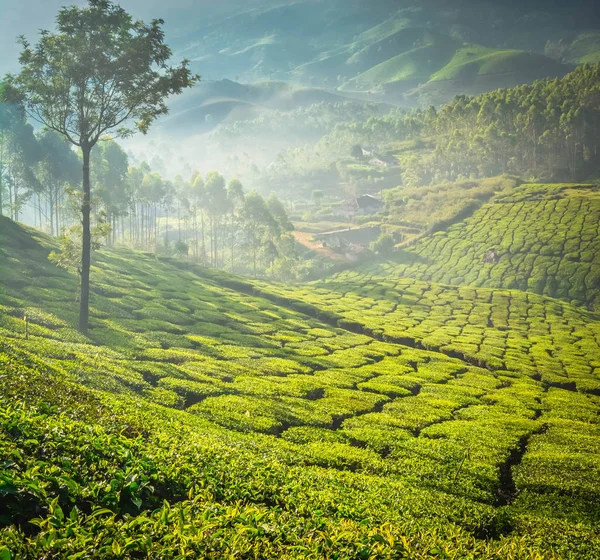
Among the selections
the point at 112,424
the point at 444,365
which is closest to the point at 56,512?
the point at 112,424

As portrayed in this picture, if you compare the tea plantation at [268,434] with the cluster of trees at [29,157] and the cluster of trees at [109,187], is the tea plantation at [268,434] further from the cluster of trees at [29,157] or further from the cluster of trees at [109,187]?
the cluster of trees at [29,157]

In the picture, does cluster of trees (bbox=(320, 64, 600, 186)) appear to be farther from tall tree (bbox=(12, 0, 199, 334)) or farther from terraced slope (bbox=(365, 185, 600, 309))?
tall tree (bbox=(12, 0, 199, 334))

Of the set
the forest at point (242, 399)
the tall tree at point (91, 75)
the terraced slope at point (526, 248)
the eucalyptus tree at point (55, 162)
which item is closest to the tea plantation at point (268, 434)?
the forest at point (242, 399)

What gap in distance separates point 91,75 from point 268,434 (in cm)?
3003

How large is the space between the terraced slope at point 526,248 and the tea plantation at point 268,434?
155 feet

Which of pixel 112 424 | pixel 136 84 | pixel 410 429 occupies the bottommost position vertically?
pixel 410 429

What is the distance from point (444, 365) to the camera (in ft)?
146

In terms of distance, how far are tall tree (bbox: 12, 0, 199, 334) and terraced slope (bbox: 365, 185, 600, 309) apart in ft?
322

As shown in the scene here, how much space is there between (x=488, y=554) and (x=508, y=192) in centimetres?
15600

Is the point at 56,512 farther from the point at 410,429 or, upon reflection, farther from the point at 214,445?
the point at 410,429

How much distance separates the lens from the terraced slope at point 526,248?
98625 millimetres

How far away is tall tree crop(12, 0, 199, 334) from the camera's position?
3034 centimetres

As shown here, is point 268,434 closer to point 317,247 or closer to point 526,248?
point 526,248

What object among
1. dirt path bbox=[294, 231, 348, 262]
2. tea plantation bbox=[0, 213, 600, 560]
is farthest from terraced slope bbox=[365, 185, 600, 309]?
tea plantation bbox=[0, 213, 600, 560]
